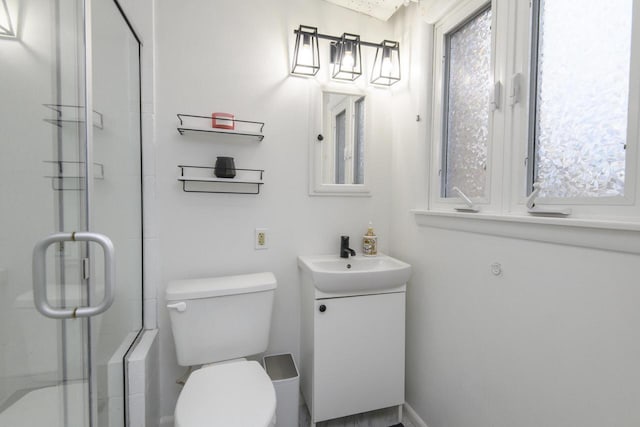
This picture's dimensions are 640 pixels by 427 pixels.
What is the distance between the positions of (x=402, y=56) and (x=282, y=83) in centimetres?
73

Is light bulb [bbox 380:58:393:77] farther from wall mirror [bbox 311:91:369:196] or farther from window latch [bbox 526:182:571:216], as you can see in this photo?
window latch [bbox 526:182:571:216]

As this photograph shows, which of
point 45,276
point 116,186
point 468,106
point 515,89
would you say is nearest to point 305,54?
point 468,106

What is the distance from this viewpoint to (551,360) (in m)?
0.94

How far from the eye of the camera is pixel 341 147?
5.77ft

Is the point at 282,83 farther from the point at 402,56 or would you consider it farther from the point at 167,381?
the point at 167,381

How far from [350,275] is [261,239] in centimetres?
56

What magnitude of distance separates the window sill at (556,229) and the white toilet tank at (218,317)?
0.94m

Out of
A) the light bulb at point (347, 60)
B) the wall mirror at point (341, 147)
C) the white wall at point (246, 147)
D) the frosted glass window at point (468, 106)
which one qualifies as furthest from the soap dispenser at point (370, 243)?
the light bulb at point (347, 60)

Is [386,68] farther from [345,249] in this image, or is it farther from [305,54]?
[345,249]

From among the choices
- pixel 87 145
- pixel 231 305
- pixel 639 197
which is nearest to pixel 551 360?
pixel 639 197

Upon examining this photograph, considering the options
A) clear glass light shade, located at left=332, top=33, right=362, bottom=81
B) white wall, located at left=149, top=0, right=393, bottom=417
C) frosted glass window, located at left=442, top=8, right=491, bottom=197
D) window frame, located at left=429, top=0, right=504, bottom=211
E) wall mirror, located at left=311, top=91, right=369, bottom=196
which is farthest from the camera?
wall mirror, located at left=311, top=91, right=369, bottom=196

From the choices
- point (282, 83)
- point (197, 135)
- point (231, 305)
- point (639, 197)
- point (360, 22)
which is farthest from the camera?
point (360, 22)

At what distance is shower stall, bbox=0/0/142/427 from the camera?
0.80 m

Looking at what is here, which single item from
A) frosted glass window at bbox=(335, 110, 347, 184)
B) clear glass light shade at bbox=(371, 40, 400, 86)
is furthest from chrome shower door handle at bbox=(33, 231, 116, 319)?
clear glass light shade at bbox=(371, 40, 400, 86)
